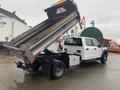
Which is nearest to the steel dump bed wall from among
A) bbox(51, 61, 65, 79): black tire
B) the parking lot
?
the parking lot

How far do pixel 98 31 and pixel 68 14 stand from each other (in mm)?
20002

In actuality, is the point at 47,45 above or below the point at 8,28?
below

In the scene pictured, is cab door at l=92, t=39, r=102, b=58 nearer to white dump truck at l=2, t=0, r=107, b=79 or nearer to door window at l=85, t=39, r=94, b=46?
door window at l=85, t=39, r=94, b=46

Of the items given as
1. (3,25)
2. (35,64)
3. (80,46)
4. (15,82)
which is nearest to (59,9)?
(80,46)

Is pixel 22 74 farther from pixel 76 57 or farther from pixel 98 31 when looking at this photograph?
pixel 98 31

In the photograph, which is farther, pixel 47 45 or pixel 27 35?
pixel 27 35

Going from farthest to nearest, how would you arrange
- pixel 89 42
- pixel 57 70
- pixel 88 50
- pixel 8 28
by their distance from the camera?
pixel 8 28 < pixel 89 42 < pixel 88 50 < pixel 57 70

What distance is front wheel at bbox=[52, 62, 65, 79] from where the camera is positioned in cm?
858

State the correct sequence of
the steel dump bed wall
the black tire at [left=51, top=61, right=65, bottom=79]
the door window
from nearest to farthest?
1. the black tire at [left=51, top=61, right=65, bottom=79]
2. the steel dump bed wall
3. the door window

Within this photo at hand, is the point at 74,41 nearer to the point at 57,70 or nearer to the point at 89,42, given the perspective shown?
the point at 89,42

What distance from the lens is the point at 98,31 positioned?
95.6ft

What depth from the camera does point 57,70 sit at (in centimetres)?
877

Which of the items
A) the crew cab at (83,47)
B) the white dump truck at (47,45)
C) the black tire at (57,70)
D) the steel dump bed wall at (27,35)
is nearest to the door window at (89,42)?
the crew cab at (83,47)

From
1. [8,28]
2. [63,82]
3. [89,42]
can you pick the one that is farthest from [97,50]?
[8,28]
